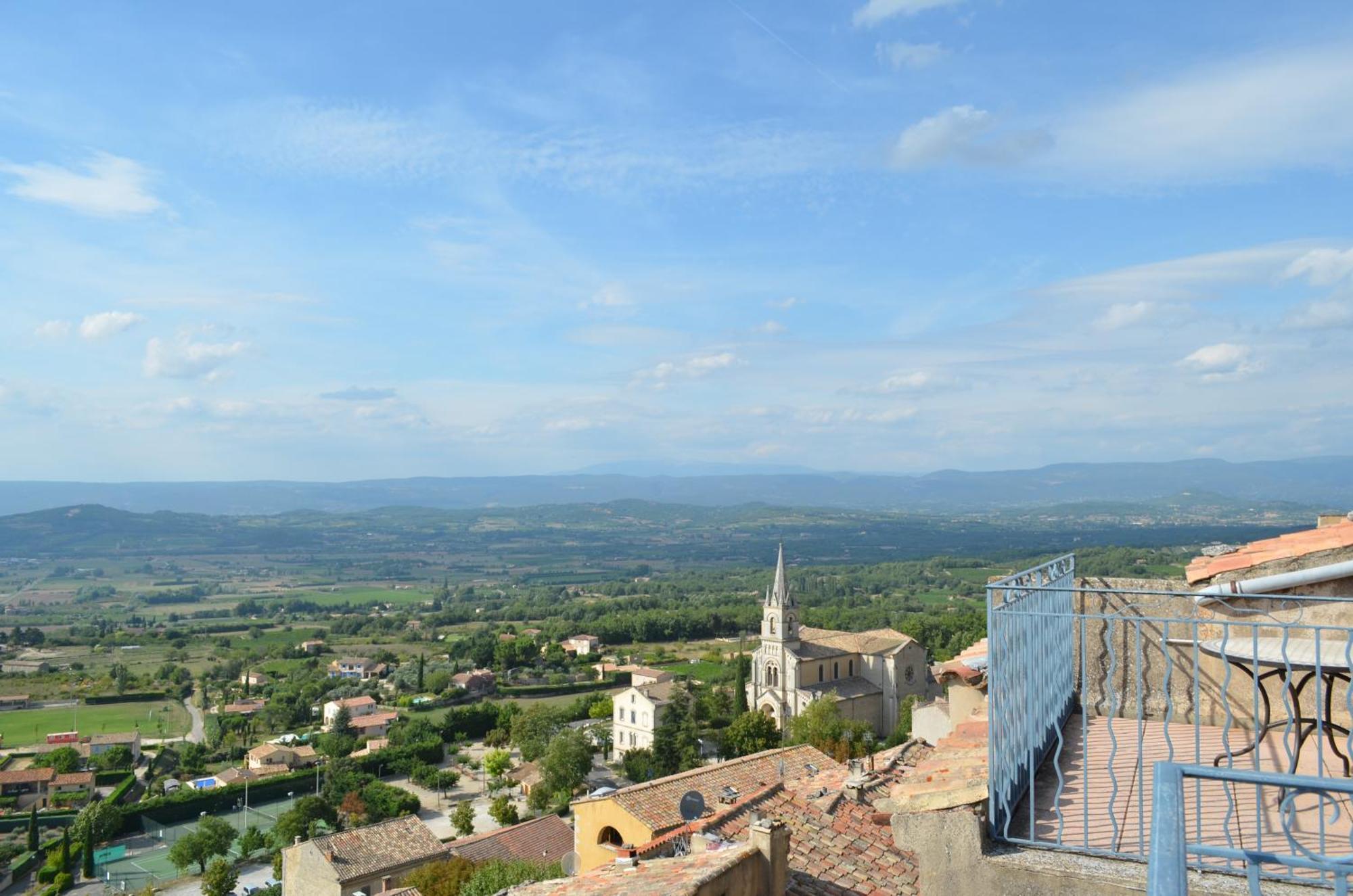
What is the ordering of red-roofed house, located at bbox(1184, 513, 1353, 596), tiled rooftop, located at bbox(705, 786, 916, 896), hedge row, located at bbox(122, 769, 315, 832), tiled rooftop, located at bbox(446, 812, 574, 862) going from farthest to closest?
1. hedge row, located at bbox(122, 769, 315, 832)
2. tiled rooftop, located at bbox(446, 812, 574, 862)
3. tiled rooftop, located at bbox(705, 786, 916, 896)
4. red-roofed house, located at bbox(1184, 513, 1353, 596)

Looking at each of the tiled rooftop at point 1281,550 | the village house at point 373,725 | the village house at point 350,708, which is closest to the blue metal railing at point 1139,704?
the tiled rooftop at point 1281,550

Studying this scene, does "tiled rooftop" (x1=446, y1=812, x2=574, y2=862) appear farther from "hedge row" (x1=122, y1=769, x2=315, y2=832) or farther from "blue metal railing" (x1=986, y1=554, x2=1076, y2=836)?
"blue metal railing" (x1=986, y1=554, x2=1076, y2=836)

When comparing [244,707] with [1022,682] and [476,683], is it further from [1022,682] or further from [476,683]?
[1022,682]

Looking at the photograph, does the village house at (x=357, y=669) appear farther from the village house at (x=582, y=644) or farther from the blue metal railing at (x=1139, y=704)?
the blue metal railing at (x=1139, y=704)

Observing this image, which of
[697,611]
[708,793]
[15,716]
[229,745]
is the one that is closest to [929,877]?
[708,793]

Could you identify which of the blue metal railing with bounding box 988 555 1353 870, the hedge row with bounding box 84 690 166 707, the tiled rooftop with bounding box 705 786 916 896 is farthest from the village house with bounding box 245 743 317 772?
the blue metal railing with bounding box 988 555 1353 870

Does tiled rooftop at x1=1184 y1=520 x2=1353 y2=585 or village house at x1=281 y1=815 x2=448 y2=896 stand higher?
tiled rooftop at x1=1184 y1=520 x2=1353 y2=585
